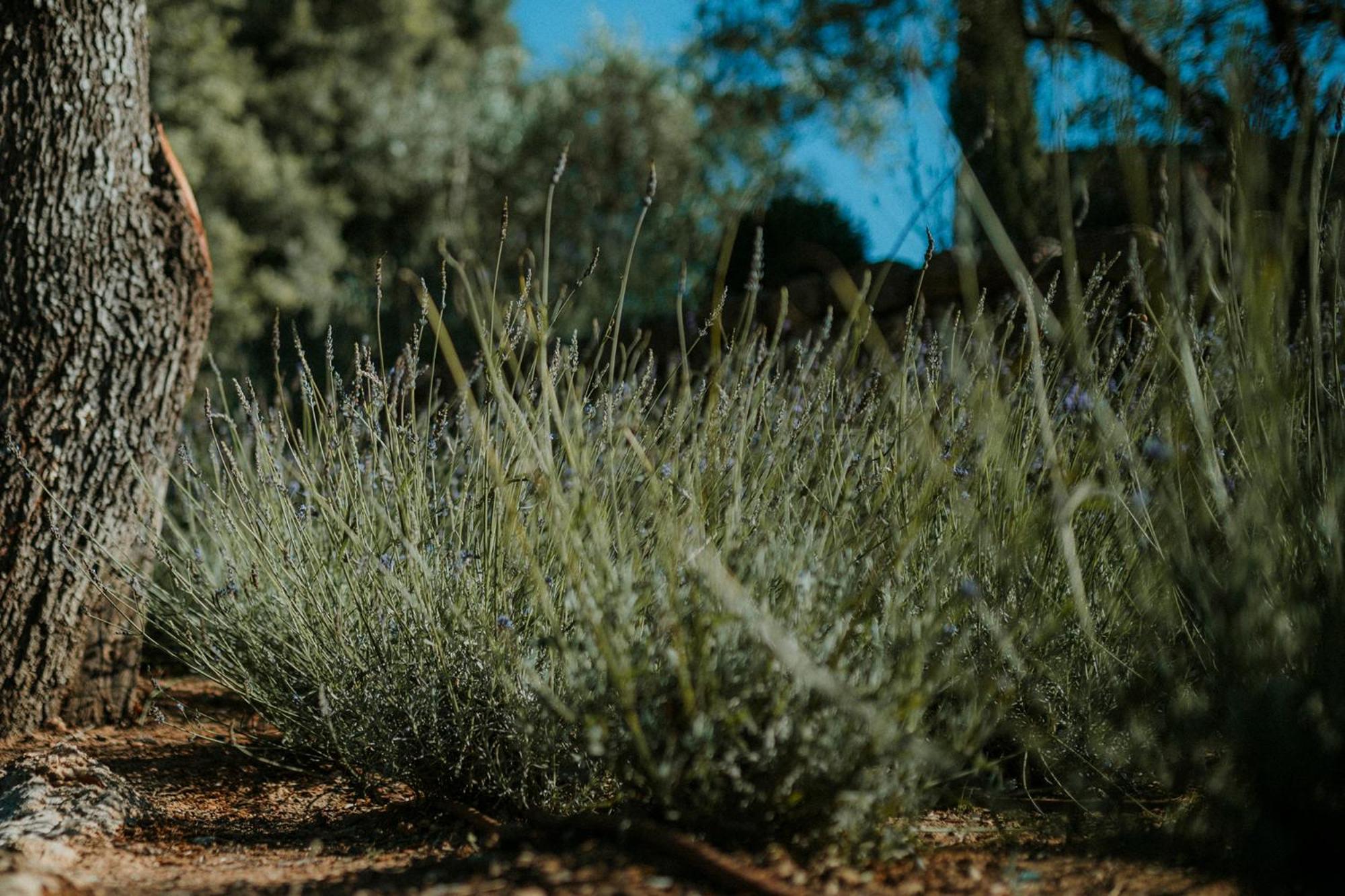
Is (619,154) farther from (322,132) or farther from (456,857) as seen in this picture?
(456,857)

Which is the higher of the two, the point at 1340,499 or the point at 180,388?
the point at 180,388

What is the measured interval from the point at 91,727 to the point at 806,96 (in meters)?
8.67

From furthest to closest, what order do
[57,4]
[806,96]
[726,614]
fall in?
[806,96], [57,4], [726,614]

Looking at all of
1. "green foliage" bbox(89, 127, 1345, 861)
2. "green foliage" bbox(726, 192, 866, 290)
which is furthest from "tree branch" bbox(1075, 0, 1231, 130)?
"green foliage" bbox(89, 127, 1345, 861)

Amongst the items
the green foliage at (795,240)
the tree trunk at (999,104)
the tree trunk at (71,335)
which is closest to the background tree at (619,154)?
the green foliage at (795,240)

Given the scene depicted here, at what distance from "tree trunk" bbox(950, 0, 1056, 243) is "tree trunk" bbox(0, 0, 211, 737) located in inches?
132

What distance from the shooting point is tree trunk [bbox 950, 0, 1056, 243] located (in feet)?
17.1

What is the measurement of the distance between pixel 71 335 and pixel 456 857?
192cm

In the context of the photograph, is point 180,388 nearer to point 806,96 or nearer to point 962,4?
point 962,4

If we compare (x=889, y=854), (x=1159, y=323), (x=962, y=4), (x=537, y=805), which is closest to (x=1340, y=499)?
(x=1159, y=323)

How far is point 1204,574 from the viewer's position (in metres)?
1.59

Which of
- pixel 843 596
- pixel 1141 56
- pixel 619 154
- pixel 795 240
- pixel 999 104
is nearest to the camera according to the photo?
pixel 843 596

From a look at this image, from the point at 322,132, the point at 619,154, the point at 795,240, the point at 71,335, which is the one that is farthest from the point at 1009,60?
the point at 322,132

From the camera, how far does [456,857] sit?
1665mm
